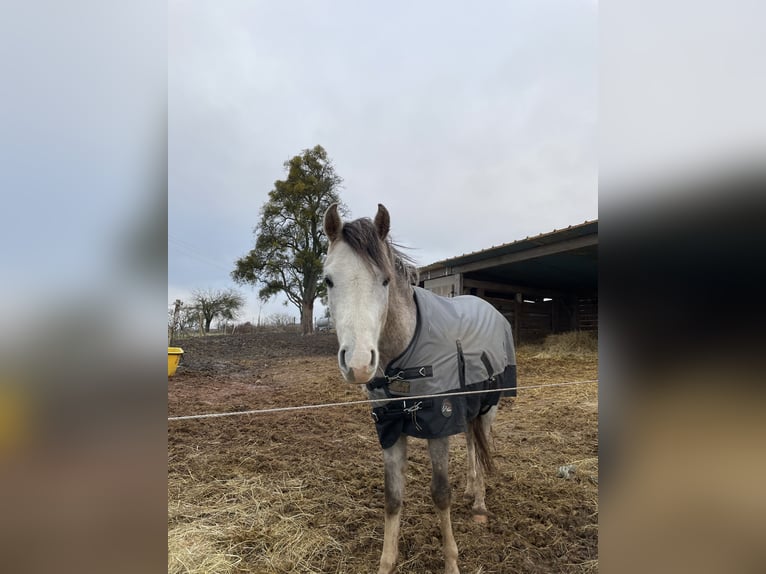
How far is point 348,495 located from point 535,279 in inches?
343

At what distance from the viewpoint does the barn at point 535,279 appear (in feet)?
21.8

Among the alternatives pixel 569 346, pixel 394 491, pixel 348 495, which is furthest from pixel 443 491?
pixel 569 346

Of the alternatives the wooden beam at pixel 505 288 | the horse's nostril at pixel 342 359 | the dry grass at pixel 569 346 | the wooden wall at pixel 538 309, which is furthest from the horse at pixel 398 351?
the dry grass at pixel 569 346

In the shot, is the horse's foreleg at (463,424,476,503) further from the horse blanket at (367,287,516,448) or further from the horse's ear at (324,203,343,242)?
the horse's ear at (324,203,343,242)

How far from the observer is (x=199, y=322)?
8680 mm

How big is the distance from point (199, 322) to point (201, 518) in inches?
283

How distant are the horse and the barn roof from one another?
4.30m

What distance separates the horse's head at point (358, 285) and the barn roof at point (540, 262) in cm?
464

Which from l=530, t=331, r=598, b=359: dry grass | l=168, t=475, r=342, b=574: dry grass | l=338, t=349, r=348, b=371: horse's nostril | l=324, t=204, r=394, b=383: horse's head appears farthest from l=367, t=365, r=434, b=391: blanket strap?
l=530, t=331, r=598, b=359: dry grass

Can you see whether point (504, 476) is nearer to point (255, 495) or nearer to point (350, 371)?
point (255, 495)

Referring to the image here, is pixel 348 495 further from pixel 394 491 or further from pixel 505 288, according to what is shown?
pixel 505 288

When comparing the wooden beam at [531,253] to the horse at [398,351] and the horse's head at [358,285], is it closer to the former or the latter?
the horse at [398,351]
